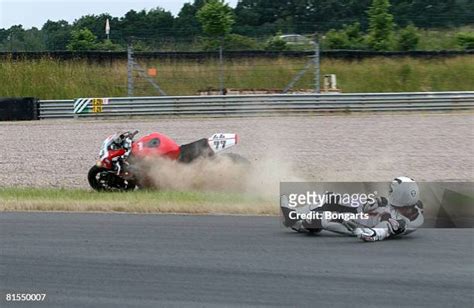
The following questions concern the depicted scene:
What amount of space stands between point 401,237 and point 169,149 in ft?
16.4

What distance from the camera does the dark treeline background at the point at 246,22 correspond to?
34.2 meters

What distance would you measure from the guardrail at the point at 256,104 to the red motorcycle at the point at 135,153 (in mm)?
14955

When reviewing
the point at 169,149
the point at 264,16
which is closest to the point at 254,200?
the point at 169,149

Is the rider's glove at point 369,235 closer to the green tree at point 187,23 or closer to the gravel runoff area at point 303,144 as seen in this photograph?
the gravel runoff area at point 303,144

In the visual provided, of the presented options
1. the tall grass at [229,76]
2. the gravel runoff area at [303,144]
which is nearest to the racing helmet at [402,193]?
the gravel runoff area at [303,144]

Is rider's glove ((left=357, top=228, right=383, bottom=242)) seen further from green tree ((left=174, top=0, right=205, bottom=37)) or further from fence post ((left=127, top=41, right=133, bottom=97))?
green tree ((left=174, top=0, right=205, bottom=37))

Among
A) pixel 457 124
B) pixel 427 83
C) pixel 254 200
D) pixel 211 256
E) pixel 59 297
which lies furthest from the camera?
pixel 427 83

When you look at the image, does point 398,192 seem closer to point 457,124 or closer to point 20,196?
point 20,196

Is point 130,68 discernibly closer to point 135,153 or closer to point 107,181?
point 107,181

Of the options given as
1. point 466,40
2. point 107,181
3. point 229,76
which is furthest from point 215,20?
point 107,181

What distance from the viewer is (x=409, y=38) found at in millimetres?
39375

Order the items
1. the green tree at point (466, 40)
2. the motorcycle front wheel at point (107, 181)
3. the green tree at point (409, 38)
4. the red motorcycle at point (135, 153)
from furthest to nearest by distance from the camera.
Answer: the green tree at point (409, 38), the green tree at point (466, 40), the motorcycle front wheel at point (107, 181), the red motorcycle at point (135, 153)

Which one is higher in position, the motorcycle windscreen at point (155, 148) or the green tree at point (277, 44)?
the green tree at point (277, 44)

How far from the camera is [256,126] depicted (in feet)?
74.9
